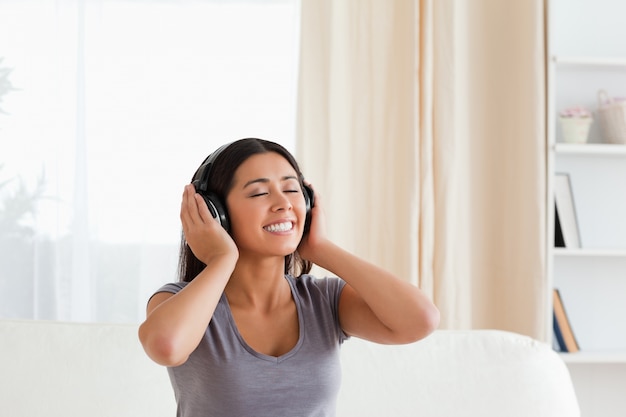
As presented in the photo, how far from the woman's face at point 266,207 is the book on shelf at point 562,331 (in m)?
1.83

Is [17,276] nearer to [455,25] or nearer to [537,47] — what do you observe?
[455,25]

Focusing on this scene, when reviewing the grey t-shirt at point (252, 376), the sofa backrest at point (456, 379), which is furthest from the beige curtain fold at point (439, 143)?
the grey t-shirt at point (252, 376)

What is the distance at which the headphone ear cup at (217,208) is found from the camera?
143 cm

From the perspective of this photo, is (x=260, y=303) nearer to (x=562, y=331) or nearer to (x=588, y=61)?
(x=562, y=331)

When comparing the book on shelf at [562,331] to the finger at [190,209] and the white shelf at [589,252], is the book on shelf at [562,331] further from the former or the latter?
the finger at [190,209]

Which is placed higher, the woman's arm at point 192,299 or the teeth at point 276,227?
the teeth at point 276,227

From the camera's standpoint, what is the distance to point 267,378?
140 centimetres

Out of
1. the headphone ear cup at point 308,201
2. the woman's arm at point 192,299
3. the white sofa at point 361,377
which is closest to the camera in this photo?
the woman's arm at point 192,299

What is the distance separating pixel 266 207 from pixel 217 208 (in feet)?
0.28

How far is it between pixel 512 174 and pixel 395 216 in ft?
1.49

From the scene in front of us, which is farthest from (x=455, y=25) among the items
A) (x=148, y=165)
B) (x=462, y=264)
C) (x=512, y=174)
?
(x=148, y=165)

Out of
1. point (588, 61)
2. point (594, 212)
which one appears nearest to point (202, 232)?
point (588, 61)

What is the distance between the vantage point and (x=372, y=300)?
149 centimetres

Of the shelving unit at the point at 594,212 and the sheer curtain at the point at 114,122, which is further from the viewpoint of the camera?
the shelving unit at the point at 594,212
